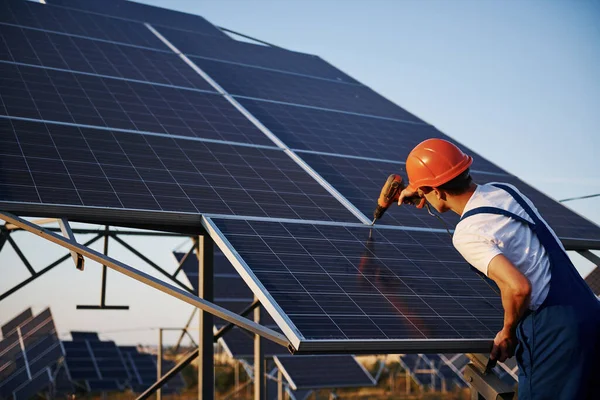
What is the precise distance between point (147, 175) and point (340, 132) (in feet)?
15.7

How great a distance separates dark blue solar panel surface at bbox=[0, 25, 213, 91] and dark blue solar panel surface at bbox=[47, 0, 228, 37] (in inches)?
181

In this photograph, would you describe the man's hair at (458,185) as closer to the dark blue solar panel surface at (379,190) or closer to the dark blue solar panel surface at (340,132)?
the dark blue solar panel surface at (379,190)

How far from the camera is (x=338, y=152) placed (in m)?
11.3

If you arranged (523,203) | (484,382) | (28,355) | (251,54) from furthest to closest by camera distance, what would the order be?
(28,355) < (251,54) < (484,382) < (523,203)

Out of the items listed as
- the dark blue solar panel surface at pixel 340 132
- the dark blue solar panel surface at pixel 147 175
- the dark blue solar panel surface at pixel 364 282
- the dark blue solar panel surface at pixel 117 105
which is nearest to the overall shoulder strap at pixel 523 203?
the dark blue solar panel surface at pixel 364 282

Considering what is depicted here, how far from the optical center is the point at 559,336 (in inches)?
139

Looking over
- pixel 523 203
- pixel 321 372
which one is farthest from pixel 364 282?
pixel 321 372

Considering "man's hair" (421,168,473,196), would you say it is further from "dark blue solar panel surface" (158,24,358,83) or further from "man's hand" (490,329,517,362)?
"dark blue solar panel surface" (158,24,358,83)

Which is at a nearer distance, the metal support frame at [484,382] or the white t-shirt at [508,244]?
the white t-shirt at [508,244]

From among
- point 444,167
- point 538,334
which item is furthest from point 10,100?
point 538,334

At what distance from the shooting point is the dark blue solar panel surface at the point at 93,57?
38.9ft

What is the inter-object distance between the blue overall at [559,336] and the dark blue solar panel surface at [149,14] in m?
15.7

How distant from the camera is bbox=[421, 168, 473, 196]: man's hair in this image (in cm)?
391

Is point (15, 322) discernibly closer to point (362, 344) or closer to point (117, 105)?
point (117, 105)
